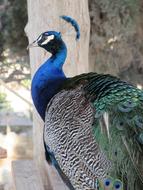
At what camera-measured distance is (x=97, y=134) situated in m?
1.33

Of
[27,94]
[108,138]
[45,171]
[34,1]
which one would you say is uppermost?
[34,1]

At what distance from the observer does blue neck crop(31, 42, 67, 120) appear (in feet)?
5.26

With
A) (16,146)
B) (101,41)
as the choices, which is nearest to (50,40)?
(101,41)

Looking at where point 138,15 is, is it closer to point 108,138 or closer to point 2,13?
point 2,13

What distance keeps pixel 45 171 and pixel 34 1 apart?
682 mm

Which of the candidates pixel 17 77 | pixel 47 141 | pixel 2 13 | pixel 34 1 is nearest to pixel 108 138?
pixel 47 141

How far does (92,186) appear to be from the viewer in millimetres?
1334

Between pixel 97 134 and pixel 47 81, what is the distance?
366 millimetres

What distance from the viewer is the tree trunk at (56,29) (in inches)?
80.1

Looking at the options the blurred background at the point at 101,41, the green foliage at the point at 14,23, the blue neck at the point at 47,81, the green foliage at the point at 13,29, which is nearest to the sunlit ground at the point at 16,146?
the blurred background at the point at 101,41

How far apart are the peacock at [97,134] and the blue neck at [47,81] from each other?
2.8 inches

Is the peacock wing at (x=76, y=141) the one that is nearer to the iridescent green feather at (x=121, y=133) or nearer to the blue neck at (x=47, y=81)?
the iridescent green feather at (x=121, y=133)

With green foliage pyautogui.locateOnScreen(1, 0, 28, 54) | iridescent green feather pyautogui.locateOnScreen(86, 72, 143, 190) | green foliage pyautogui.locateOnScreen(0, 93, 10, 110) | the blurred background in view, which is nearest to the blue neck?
iridescent green feather pyautogui.locateOnScreen(86, 72, 143, 190)

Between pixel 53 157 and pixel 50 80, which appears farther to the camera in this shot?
pixel 50 80
